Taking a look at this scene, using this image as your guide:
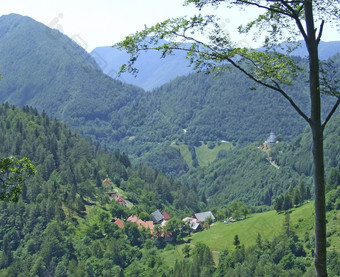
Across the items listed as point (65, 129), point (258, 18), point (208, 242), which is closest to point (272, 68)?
point (258, 18)

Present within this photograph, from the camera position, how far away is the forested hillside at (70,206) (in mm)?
105438

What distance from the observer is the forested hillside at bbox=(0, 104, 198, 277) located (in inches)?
4151

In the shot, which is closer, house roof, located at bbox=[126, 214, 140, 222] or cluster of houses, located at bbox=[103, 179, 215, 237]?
cluster of houses, located at bbox=[103, 179, 215, 237]

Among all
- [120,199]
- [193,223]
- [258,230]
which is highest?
[120,199]

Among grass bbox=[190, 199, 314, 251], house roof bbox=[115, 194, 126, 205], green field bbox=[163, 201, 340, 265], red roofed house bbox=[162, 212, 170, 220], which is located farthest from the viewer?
red roofed house bbox=[162, 212, 170, 220]

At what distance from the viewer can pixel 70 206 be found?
125438 mm

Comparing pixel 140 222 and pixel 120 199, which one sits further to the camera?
pixel 120 199

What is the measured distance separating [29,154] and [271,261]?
308 feet

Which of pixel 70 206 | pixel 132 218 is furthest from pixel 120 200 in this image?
pixel 70 206

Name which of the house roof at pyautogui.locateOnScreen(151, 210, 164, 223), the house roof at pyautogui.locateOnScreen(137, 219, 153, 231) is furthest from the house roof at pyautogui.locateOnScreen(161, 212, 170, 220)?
the house roof at pyautogui.locateOnScreen(137, 219, 153, 231)

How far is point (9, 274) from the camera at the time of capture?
9669 centimetres

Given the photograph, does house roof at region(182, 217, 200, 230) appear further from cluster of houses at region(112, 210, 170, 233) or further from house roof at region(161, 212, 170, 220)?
house roof at region(161, 212, 170, 220)

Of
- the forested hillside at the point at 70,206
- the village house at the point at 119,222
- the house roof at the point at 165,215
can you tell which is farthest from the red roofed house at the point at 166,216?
the village house at the point at 119,222

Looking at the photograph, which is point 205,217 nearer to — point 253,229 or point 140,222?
point 140,222
